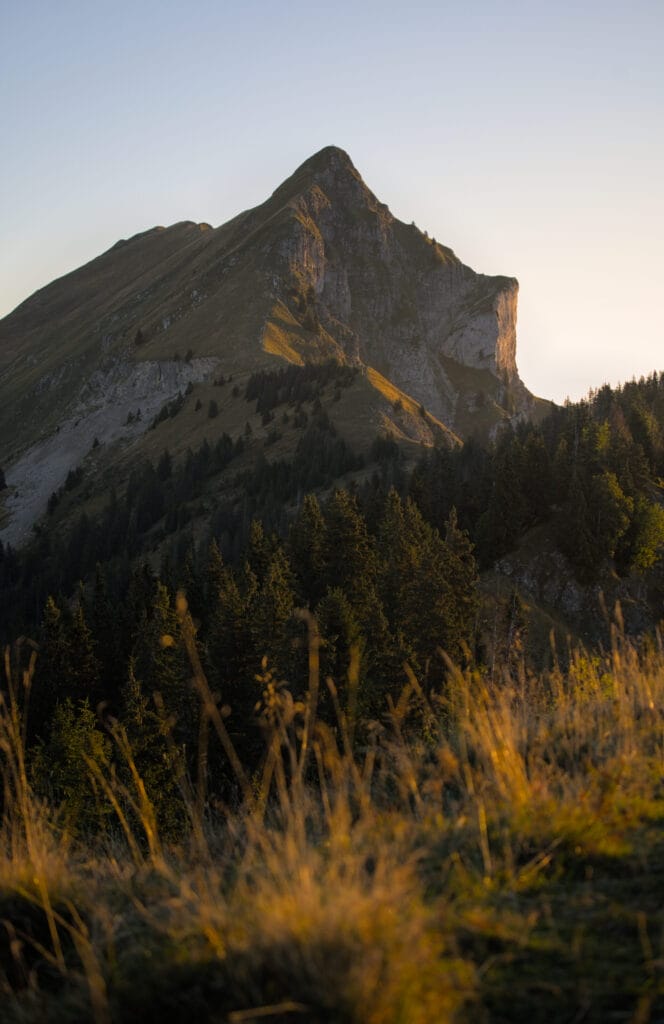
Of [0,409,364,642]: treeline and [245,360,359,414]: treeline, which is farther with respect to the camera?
[245,360,359,414]: treeline

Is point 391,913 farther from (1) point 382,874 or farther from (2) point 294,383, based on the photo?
(2) point 294,383

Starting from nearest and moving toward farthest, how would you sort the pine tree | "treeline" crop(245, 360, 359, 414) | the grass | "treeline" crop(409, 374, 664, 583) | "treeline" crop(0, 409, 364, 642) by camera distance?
Answer: 1. the grass
2. the pine tree
3. "treeline" crop(409, 374, 664, 583)
4. "treeline" crop(0, 409, 364, 642)
5. "treeline" crop(245, 360, 359, 414)

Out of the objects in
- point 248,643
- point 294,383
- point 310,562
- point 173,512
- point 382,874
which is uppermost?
point 294,383

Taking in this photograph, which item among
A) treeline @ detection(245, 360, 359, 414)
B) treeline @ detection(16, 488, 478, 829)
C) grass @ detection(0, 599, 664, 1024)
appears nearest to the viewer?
grass @ detection(0, 599, 664, 1024)

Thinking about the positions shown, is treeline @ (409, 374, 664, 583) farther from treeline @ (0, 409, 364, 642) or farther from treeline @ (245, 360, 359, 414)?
treeline @ (245, 360, 359, 414)

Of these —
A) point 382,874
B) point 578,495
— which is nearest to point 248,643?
point 382,874

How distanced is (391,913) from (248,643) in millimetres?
33621

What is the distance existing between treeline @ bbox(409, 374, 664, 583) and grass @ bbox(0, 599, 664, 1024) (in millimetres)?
57816

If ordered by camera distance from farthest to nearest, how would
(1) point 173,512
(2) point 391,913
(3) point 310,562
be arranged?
(1) point 173,512
(3) point 310,562
(2) point 391,913

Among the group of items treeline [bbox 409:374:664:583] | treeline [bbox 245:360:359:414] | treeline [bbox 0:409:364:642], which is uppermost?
treeline [bbox 245:360:359:414]

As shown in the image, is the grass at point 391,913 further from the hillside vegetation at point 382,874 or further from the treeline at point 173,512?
the treeline at point 173,512

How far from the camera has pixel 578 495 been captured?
6184 cm

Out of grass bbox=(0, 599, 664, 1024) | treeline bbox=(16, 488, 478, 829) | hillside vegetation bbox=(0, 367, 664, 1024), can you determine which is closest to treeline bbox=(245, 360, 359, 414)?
treeline bbox=(16, 488, 478, 829)

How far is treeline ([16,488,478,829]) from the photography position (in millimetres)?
27906
